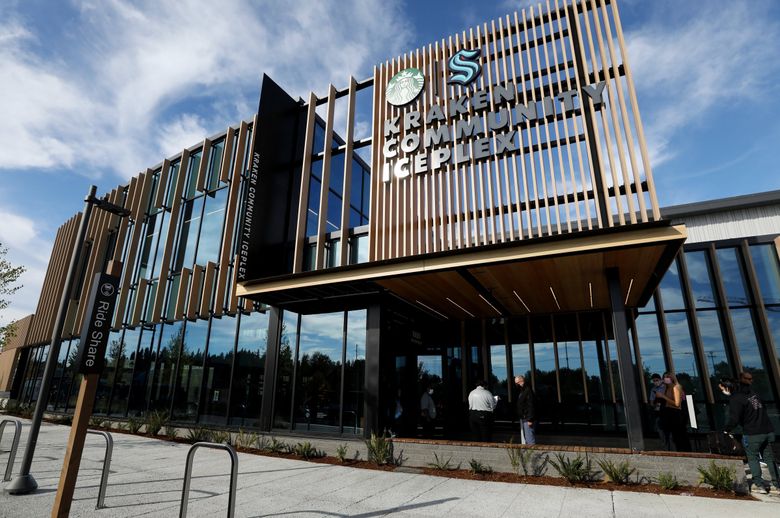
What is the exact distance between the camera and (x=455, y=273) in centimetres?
955

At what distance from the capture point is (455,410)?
45.6 ft

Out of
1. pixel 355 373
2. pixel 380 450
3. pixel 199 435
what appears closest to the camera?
pixel 380 450

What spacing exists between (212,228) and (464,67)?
11796 millimetres

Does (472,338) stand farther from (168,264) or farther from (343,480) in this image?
(168,264)

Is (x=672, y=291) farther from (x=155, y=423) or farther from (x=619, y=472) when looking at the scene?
(x=155, y=423)

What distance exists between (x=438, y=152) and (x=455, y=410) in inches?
329

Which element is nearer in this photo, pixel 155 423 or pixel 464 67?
pixel 464 67

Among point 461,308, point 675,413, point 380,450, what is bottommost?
point 380,450

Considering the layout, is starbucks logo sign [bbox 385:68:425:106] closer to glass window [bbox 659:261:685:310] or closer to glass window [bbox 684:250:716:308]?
glass window [bbox 659:261:685:310]

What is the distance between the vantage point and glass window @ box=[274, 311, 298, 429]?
487 inches

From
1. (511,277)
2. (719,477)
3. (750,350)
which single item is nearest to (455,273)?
(511,277)

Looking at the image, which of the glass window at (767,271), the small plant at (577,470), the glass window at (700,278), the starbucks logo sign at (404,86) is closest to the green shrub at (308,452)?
the small plant at (577,470)

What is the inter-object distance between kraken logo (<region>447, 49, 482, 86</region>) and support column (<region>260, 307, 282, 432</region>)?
8895 mm

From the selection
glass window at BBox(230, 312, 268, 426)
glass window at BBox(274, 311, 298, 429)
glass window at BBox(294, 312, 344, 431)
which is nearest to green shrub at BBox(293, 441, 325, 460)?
glass window at BBox(294, 312, 344, 431)
